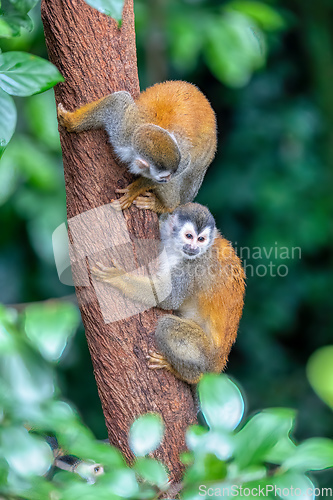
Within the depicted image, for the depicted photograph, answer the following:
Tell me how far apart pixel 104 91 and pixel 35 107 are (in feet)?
2.90

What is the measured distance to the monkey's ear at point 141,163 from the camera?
207cm

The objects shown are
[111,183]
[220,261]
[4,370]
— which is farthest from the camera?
[220,261]

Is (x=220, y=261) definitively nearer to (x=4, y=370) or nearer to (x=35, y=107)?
(x=35, y=107)

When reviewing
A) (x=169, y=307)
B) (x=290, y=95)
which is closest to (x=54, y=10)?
(x=169, y=307)

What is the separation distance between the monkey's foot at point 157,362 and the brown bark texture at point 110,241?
0.02 meters

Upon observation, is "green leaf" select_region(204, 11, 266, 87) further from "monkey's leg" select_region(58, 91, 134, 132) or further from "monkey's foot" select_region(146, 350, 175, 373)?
"monkey's foot" select_region(146, 350, 175, 373)

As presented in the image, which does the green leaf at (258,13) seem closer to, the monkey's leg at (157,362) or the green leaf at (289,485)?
the monkey's leg at (157,362)

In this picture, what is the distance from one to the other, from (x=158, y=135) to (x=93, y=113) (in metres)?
0.36

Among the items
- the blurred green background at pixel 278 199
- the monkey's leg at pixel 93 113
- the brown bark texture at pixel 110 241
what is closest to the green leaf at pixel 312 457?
the brown bark texture at pixel 110 241

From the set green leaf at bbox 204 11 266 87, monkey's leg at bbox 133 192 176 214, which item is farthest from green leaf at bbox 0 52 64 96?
green leaf at bbox 204 11 266 87

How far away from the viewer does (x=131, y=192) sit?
1.98 metres

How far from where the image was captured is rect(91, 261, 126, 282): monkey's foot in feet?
A: 6.29

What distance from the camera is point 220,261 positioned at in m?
2.47

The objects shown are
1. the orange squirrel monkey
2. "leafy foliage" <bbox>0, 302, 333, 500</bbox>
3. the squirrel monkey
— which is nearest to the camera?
"leafy foliage" <bbox>0, 302, 333, 500</bbox>
